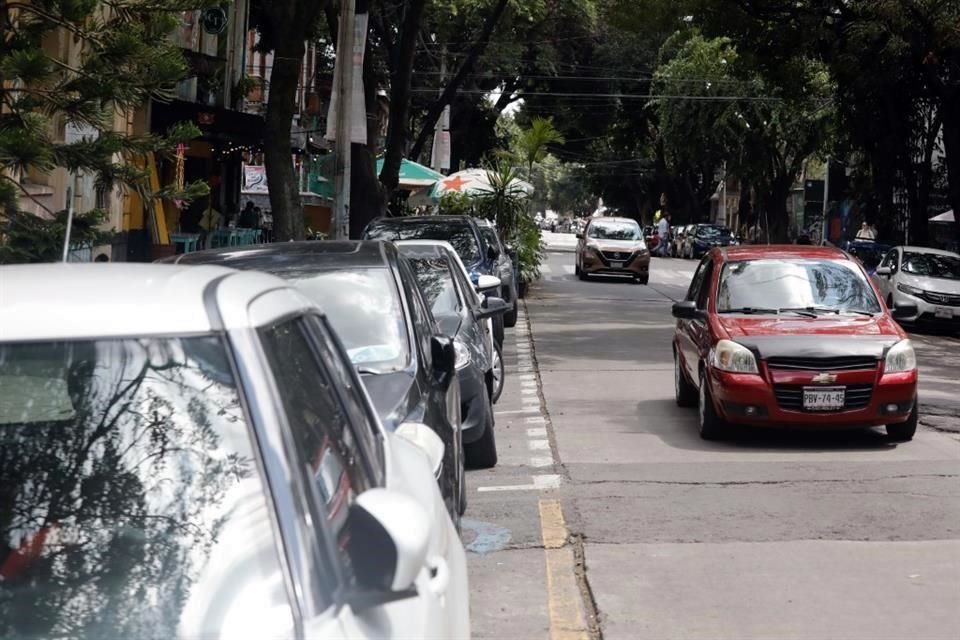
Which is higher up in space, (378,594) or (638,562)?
(378,594)

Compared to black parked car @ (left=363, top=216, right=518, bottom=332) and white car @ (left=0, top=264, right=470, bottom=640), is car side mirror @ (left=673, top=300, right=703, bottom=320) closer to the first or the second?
black parked car @ (left=363, top=216, right=518, bottom=332)

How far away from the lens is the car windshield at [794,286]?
12219 mm

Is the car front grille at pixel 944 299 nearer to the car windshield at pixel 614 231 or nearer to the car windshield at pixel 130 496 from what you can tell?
the car windshield at pixel 614 231

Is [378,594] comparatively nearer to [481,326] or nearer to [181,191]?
[181,191]

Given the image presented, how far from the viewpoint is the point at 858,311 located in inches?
475

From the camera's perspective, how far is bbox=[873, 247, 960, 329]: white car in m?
25.0

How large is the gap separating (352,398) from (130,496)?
1031 millimetres

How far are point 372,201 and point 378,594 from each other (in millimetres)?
24490

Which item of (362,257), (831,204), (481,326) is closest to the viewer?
(362,257)

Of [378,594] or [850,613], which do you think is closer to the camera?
[378,594]

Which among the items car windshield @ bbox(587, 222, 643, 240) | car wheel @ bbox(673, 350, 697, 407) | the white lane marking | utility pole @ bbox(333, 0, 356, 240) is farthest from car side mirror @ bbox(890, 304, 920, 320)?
car windshield @ bbox(587, 222, 643, 240)

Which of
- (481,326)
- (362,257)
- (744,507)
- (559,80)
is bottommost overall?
(744,507)

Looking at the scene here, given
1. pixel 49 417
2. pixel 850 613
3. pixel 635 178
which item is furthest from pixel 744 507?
pixel 635 178

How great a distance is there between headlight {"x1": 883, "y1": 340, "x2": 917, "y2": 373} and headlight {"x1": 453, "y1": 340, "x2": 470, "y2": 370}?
3.47 meters
